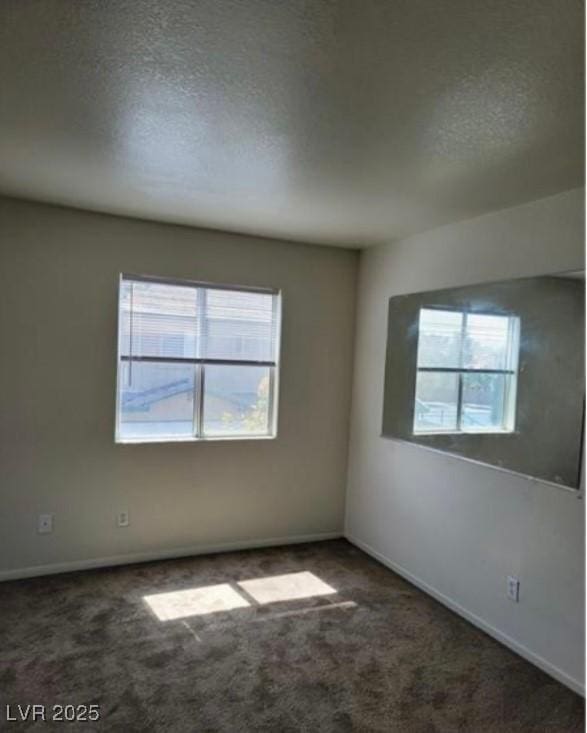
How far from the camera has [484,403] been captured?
2982mm

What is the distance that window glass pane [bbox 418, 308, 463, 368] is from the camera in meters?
3.22

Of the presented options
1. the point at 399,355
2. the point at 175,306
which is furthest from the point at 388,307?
the point at 175,306

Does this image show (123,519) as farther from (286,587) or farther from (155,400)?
(286,587)

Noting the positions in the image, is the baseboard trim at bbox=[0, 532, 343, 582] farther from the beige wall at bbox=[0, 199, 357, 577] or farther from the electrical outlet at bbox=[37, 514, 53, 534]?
the electrical outlet at bbox=[37, 514, 53, 534]

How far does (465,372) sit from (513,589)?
1.22 meters

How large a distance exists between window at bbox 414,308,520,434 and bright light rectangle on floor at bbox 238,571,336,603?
3.96 feet

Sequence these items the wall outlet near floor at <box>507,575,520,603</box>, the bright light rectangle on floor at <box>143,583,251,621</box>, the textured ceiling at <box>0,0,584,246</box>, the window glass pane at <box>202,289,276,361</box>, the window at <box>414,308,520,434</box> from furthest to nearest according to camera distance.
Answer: the window glass pane at <box>202,289,276,361</box> → the bright light rectangle on floor at <box>143,583,251,621</box> → the window at <box>414,308,520,434</box> → the wall outlet near floor at <box>507,575,520,603</box> → the textured ceiling at <box>0,0,584,246</box>

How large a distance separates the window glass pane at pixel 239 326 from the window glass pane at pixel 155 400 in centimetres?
28

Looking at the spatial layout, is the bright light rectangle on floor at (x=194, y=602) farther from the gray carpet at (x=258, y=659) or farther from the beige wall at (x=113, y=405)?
the beige wall at (x=113, y=405)

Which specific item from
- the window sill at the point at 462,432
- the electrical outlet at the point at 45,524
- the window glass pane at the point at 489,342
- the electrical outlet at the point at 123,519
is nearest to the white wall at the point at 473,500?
the window sill at the point at 462,432

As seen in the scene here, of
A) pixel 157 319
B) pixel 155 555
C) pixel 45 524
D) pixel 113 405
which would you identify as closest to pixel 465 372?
pixel 157 319

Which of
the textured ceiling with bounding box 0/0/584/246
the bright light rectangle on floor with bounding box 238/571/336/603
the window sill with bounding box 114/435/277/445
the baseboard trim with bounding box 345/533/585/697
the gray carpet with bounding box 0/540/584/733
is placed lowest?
the gray carpet with bounding box 0/540/584/733

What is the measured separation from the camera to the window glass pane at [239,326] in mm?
3803

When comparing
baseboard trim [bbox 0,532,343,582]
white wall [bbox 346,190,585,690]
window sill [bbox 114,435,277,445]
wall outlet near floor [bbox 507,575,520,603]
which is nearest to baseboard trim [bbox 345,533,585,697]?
white wall [bbox 346,190,585,690]
